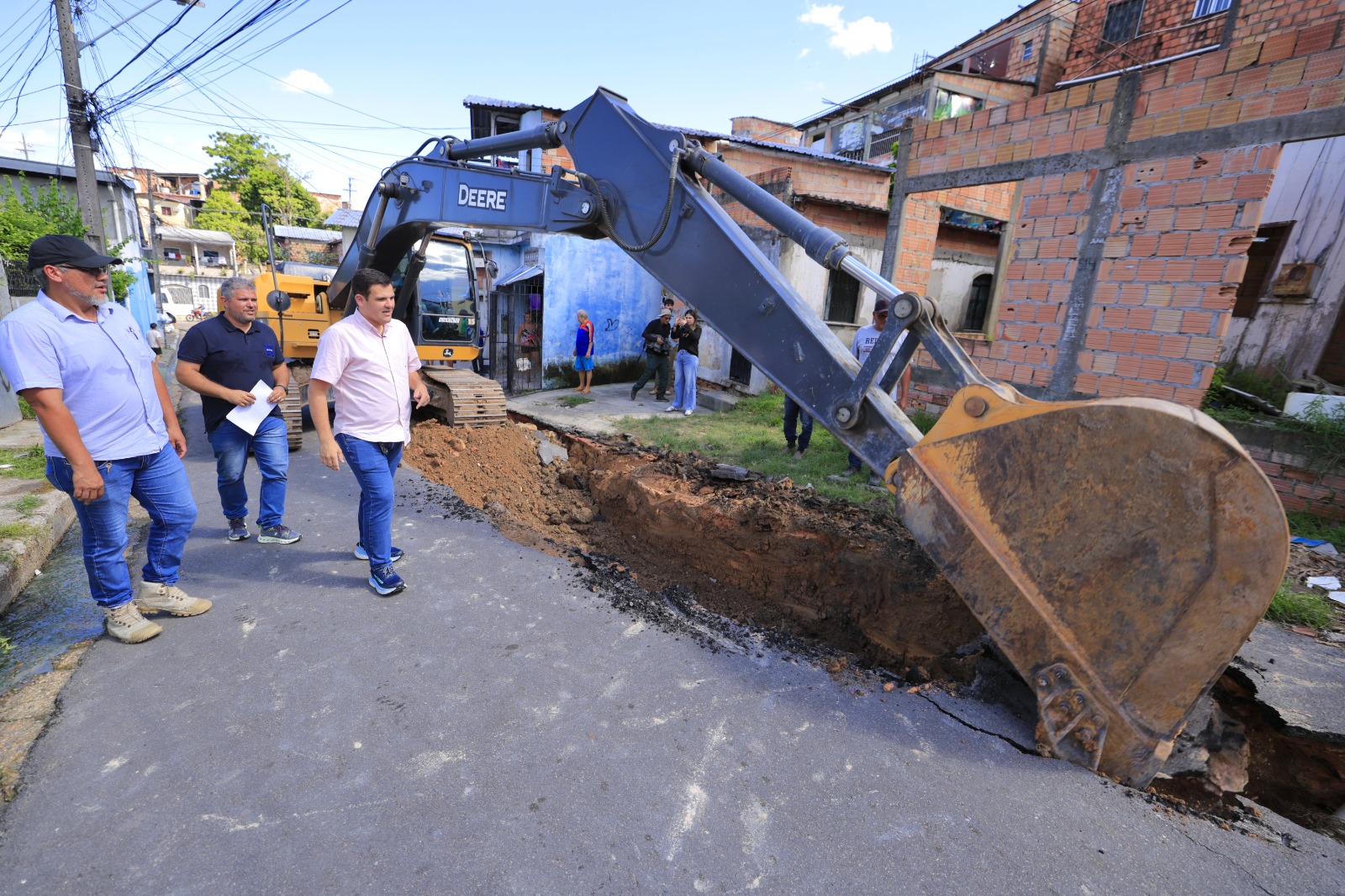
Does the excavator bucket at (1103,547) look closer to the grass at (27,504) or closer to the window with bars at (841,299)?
the grass at (27,504)

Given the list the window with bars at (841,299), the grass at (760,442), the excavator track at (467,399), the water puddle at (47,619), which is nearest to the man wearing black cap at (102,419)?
the water puddle at (47,619)

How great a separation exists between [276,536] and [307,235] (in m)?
27.3

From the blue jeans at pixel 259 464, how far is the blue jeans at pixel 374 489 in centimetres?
107

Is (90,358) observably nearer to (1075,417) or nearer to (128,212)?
(1075,417)

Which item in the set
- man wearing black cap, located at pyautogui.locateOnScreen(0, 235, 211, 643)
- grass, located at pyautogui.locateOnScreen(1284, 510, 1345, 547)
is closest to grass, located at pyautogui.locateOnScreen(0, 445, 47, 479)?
man wearing black cap, located at pyautogui.locateOnScreen(0, 235, 211, 643)

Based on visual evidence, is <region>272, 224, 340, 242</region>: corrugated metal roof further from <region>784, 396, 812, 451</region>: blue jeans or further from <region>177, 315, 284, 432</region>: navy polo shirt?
<region>784, 396, 812, 451</region>: blue jeans

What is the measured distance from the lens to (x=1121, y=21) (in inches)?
727

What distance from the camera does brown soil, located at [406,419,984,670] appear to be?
11.4 feet

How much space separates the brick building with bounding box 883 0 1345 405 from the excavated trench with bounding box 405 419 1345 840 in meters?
3.34

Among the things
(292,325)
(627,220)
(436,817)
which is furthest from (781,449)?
(292,325)

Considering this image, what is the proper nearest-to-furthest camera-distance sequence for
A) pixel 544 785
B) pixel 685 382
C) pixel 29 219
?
pixel 544 785 → pixel 29 219 → pixel 685 382

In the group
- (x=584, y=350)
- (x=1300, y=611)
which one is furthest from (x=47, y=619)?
(x=584, y=350)

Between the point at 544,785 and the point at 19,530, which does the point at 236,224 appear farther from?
the point at 544,785

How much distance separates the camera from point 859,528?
4441mm
